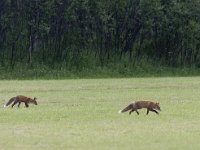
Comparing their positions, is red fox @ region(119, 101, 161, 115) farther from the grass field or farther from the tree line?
the tree line

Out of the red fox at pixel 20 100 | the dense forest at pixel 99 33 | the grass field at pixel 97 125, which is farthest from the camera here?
the dense forest at pixel 99 33

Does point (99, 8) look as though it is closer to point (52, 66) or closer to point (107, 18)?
point (107, 18)

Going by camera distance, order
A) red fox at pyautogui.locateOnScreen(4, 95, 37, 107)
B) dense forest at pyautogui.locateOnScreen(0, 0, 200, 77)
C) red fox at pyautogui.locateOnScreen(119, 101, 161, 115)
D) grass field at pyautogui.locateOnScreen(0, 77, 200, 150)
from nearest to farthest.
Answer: grass field at pyautogui.locateOnScreen(0, 77, 200, 150), red fox at pyautogui.locateOnScreen(119, 101, 161, 115), red fox at pyautogui.locateOnScreen(4, 95, 37, 107), dense forest at pyautogui.locateOnScreen(0, 0, 200, 77)

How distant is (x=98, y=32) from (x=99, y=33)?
15 cm

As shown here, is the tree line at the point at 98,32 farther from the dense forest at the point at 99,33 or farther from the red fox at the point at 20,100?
the red fox at the point at 20,100

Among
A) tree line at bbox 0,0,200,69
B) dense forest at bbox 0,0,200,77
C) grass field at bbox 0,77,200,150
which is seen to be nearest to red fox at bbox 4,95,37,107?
grass field at bbox 0,77,200,150

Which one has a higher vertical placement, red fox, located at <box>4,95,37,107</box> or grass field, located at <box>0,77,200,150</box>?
grass field, located at <box>0,77,200,150</box>

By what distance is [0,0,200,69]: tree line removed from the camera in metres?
59.9

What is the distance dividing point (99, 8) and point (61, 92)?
27321 millimetres

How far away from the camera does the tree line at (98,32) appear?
5994 cm

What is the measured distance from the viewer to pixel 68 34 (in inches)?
2456

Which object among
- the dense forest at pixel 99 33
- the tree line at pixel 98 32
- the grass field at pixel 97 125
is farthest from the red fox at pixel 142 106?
the tree line at pixel 98 32

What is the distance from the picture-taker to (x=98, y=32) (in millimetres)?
63562

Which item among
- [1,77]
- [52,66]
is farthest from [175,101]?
[52,66]
